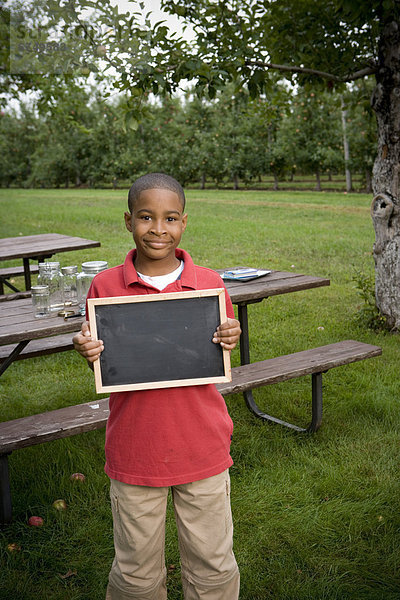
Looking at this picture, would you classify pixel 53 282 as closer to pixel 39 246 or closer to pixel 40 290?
pixel 40 290

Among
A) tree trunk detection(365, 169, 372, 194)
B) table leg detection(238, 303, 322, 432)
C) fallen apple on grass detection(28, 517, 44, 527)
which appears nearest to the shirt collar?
fallen apple on grass detection(28, 517, 44, 527)

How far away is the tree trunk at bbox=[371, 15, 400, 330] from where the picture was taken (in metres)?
5.67

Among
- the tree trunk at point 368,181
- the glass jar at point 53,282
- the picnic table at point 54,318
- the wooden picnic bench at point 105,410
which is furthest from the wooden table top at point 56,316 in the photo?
the tree trunk at point 368,181

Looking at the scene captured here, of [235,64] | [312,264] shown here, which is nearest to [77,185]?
[312,264]

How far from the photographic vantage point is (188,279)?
6.86ft

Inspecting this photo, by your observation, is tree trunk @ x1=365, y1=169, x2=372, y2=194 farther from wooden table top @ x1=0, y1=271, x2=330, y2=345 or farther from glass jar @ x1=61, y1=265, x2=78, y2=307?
glass jar @ x1=61, y1=265, x2=78, y2=307

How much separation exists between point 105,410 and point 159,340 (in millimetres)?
1425

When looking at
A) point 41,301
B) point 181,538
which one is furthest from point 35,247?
point 181,538

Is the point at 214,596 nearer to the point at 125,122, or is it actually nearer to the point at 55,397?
the point at 55,397

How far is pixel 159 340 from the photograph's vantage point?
2086mm

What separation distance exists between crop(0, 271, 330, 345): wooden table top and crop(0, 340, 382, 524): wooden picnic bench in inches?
18.2

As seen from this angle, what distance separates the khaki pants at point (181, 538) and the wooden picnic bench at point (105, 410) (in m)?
1.12

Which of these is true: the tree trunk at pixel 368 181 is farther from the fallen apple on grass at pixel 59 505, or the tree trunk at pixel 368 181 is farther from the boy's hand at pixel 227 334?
the boy's hand at pixel 227 334

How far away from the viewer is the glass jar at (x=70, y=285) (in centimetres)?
371
